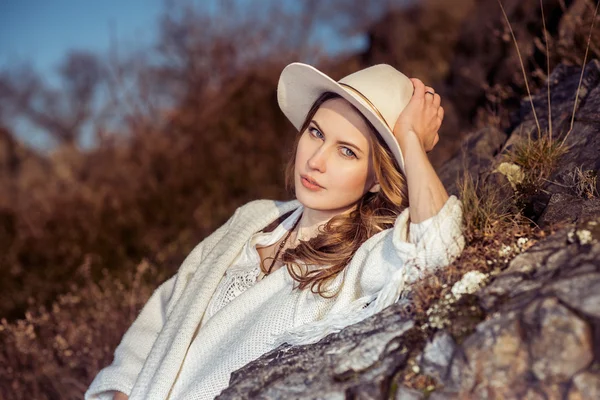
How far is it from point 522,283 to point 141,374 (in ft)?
5.76

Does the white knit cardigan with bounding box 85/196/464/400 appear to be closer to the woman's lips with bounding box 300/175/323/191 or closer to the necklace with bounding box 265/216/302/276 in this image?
the necklace with bounding box 265/216/302/276

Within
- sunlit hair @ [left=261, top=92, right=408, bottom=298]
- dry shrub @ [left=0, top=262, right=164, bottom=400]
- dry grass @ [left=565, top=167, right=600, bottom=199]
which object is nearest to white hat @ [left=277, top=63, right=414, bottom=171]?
sunlit hair @ [left=261, top=92, right=408, bottom=298]

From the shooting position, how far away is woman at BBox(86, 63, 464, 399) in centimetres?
256

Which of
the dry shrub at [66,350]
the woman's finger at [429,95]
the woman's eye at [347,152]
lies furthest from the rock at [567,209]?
the dry shrub at [66,350]

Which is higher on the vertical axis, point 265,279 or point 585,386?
Answer: point 265,279

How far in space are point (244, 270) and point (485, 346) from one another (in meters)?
1.58

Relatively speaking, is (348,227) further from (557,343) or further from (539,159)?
(557,343)

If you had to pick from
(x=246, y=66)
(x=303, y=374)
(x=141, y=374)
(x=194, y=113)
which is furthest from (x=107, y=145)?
(x=303, y=374)

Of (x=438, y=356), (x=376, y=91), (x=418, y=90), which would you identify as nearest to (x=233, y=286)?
(x=376, y=91)

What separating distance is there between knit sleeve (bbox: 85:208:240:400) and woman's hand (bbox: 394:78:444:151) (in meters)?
1.28

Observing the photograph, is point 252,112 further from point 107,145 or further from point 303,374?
point 303,374

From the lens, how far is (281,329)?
2.85 metres

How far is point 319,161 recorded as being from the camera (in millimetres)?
2945

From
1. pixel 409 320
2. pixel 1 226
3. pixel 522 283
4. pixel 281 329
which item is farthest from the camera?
pixel 1 226
